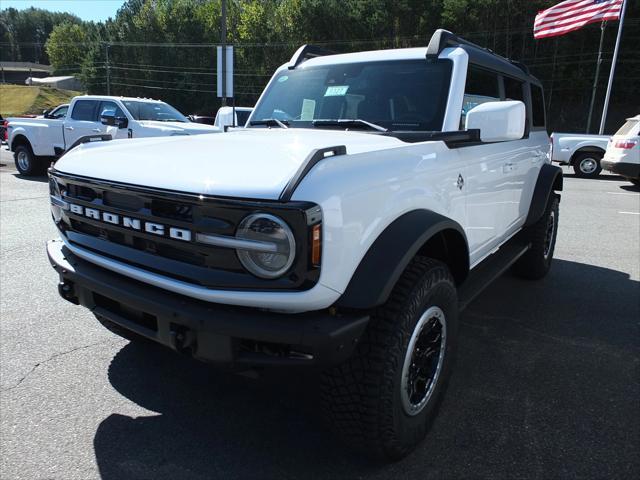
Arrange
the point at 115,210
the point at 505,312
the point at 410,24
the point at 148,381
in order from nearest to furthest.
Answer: the point at 115,210
the point at 148,381
the point at 505,312
the point at 410,24

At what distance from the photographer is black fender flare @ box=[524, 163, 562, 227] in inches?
179

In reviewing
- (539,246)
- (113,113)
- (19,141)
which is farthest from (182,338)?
(19,141)

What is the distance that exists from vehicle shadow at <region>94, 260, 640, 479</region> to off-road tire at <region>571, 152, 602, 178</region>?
13510mm

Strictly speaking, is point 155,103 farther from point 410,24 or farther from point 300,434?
point 410,24

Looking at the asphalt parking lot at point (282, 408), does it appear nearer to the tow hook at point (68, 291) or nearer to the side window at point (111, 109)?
the tow hook at point (68, 291)

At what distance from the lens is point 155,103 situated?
12.5m

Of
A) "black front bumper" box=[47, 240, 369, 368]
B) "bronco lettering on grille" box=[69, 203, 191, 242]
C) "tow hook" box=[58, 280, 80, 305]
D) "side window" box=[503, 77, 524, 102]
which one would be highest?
"side window" box=[503, 77, 524, 102]

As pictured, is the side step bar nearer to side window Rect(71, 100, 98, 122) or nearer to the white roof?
the white roof

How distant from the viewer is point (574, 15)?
18.9 m

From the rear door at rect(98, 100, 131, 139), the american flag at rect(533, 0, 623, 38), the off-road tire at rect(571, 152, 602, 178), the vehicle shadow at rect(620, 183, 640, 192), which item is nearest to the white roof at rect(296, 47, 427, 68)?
the rear door at rect(98, 100, 131, 139)

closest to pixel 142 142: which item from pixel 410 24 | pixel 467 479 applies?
pixel 467 479

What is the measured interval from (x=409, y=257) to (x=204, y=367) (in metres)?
1.73

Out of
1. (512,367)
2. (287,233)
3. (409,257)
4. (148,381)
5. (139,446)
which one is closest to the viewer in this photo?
(287,233)

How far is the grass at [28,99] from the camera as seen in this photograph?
182 ft
